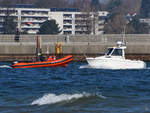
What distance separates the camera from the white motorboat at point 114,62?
35.3 m

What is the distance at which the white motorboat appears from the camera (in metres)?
35.3

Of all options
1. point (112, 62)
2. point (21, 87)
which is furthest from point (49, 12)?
point (21, 87)

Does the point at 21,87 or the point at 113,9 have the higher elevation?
the point at 113,9

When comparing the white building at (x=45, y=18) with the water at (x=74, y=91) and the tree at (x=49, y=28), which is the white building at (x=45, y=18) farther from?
the water at (x=74, y=91)

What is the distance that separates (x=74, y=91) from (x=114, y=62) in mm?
11963

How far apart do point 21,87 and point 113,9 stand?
12948 cm

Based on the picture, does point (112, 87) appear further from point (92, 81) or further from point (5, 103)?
point (5, 103)

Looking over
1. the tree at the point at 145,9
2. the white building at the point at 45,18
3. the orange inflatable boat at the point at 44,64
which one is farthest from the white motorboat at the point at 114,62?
the tree at the point at 145,9

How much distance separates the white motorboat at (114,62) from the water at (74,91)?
Result: 50 centimetres

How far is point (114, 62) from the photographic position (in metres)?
35.4

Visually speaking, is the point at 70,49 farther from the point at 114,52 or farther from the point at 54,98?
the point at 54,98

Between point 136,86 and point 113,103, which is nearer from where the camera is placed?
point 113,103

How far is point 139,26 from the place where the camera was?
11538 cm

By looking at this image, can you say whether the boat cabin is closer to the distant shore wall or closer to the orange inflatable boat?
the orange inflatable boat
